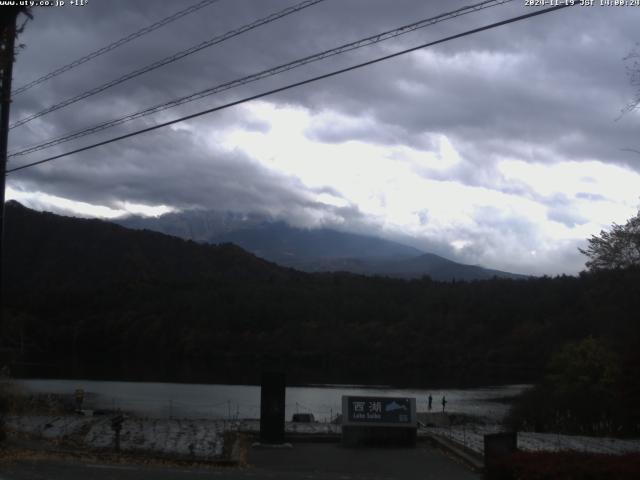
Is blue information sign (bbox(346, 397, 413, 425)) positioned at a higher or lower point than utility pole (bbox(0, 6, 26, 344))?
lower

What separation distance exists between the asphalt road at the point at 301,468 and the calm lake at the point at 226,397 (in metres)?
35.6

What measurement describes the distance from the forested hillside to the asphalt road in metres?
78.9

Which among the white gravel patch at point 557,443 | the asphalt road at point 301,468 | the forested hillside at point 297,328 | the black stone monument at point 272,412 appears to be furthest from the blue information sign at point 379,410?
the forested hillside at point 297,328

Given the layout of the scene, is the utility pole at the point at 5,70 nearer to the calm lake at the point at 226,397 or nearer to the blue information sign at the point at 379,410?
the blue information sign at the point at 379,410

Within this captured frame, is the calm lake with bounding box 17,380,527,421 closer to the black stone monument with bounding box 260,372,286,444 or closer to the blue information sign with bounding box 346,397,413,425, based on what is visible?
the blue information sign with bounding box 346,397,413,425

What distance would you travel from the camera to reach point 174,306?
503 ft

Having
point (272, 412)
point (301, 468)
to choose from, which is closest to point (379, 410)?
point (272, 412)

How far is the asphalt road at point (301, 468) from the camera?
15273 mm

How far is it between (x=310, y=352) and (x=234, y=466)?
119315mm

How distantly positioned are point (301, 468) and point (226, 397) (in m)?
59.1

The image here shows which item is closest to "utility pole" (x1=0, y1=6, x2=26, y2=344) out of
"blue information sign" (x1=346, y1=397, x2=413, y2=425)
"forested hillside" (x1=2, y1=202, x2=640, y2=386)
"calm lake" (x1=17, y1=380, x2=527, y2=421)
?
"blue information sign" (x1=346, y1=397, x2=413, y2=425)

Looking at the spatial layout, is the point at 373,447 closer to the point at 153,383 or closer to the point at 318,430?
the point at 318,430

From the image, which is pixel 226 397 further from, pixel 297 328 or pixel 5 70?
pixel 297 328

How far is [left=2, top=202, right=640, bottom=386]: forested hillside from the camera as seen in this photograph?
11688 cm
